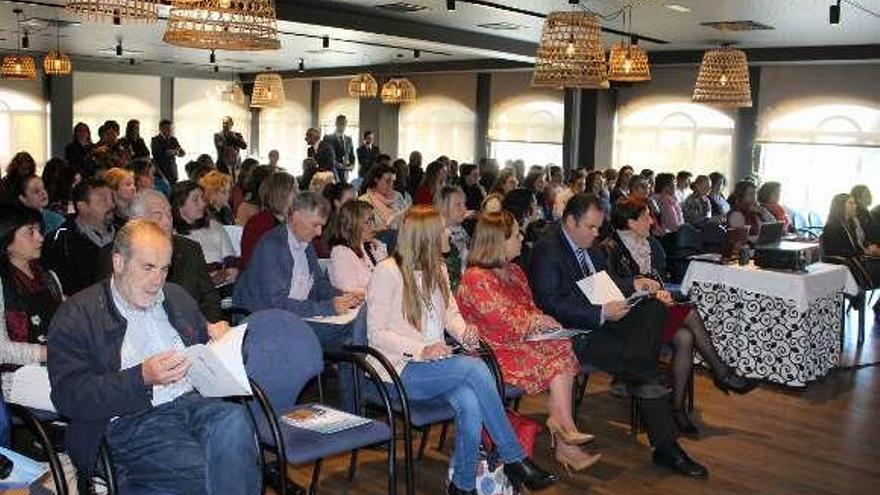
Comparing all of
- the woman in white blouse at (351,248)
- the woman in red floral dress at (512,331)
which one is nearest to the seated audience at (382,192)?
the woman in white blouse at (351,248)

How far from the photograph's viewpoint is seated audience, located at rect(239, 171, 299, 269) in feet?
17.1

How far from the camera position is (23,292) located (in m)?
3.48

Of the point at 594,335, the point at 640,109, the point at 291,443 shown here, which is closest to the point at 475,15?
the point at 640,109

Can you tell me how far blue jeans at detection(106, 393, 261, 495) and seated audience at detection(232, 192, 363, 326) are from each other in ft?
4.41

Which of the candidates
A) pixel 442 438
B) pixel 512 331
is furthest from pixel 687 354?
pixel 442 438

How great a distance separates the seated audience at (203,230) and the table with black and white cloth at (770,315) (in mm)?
3151

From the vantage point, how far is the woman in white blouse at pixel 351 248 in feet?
15.3

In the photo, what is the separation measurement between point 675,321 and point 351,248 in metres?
1.85

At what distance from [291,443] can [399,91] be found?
10067 mm

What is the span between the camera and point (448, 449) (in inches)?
178

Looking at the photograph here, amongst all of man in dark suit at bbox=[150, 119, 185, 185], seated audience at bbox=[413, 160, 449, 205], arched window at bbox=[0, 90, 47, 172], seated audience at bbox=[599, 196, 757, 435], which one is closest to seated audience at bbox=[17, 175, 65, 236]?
seated audience at bbox=[599, 196, 757, 435]

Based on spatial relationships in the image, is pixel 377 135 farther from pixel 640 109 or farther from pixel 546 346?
pixel 546 346

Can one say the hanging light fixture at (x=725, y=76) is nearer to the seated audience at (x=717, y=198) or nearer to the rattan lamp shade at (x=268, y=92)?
the seated audience at (x=717, y=198)

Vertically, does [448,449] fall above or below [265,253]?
below
